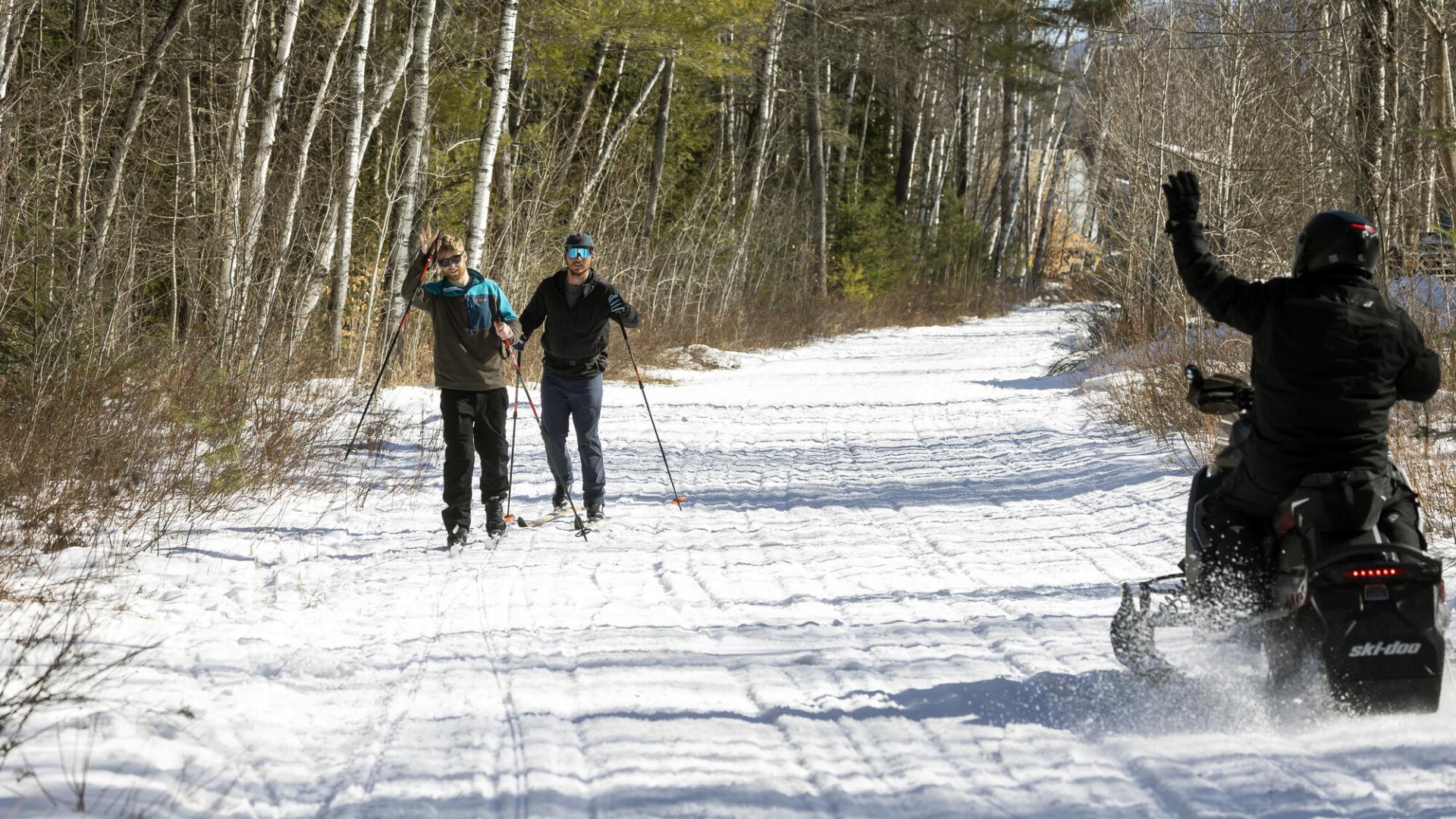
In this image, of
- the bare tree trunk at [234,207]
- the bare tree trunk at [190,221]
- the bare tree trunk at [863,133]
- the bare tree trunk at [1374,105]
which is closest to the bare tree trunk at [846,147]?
the bare tree trunk at [863,133]

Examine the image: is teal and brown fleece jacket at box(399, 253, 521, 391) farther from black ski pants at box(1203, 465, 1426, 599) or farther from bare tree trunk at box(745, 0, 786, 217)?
bare tree trunk at box(745, 0, 786, 217)

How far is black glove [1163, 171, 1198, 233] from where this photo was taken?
466cm

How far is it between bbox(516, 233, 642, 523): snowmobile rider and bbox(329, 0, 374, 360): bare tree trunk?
5.92 m

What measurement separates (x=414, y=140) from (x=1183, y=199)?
40.2 ft

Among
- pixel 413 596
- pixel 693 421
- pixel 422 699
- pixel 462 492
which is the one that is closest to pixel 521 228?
pixel 693 421

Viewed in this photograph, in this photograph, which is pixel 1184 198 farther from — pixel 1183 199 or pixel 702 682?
pixel 702 682

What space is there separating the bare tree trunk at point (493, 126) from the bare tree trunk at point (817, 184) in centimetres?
1733

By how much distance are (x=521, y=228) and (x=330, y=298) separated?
357 cm

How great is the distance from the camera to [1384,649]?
158 inches

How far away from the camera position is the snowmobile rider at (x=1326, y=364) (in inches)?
168

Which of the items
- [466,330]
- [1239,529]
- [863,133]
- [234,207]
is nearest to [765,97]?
[863,133]

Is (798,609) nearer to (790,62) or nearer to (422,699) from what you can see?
(422,699)

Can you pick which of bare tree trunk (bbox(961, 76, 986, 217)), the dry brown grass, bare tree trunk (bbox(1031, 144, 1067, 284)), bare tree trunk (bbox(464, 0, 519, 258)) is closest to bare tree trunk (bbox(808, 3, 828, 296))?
bare tree trunk (bbox(961, 76, 986, 217))

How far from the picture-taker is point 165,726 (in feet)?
14.2
